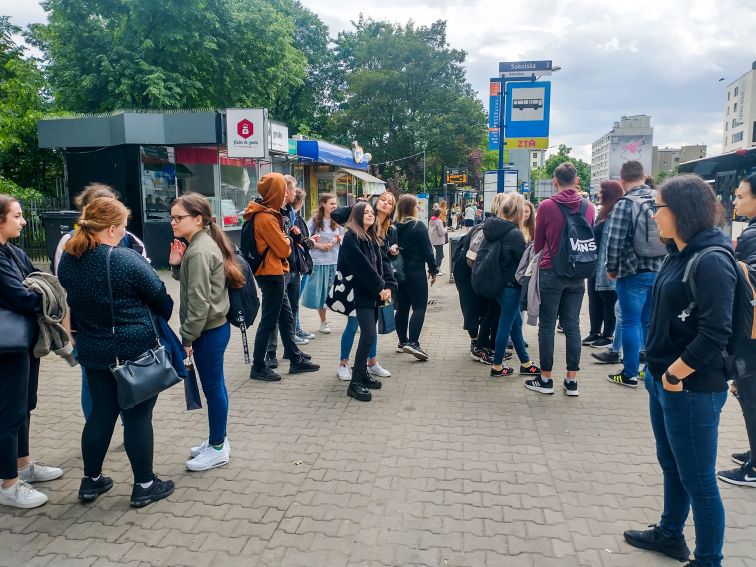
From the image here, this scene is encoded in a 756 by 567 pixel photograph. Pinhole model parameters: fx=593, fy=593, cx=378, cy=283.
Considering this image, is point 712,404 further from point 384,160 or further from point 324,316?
point 384,160

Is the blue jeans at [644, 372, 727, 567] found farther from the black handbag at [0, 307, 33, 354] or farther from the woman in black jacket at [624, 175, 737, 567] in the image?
the black handbag at [0, 307, 33, 354]

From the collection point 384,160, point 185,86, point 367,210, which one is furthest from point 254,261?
point 384,160

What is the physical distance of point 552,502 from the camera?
3.50 m

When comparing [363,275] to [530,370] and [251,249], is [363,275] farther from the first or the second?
Result: [530,370]

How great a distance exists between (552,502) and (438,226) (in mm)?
9584

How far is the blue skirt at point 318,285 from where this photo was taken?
24.9 feet

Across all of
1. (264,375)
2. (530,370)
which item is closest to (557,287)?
(530,370)

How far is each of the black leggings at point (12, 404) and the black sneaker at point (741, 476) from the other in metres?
4.28

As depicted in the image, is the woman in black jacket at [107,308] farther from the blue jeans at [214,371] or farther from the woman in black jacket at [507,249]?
the woman in black jacket at [507,249]

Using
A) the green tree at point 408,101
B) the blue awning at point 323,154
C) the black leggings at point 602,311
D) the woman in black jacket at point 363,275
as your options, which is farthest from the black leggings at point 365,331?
the green tree at point 408,101

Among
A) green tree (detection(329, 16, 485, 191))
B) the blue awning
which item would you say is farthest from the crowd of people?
green tree (detection(329, 16, 485, 191))

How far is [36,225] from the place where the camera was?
1547 centimetres

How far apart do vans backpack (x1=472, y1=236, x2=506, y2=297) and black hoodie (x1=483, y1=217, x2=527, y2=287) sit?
0.04 metres

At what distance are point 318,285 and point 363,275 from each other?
2594mm
